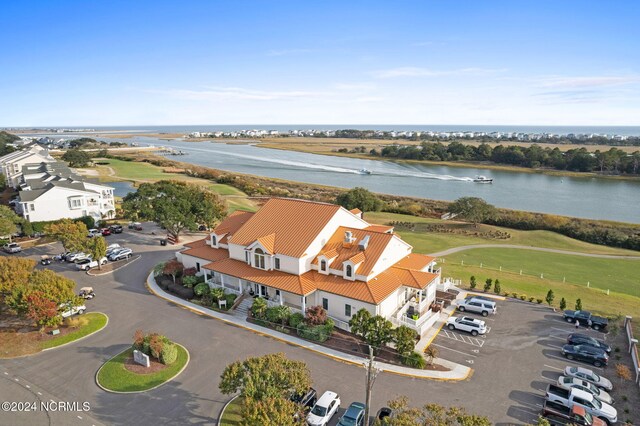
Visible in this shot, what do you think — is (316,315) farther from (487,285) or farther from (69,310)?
(69,310)

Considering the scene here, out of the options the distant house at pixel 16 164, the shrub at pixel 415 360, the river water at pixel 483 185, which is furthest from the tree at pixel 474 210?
the distant house at pixel 16 164

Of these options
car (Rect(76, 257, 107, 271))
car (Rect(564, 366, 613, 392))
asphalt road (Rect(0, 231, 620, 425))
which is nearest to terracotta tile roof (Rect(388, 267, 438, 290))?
asphalt road (Rect(0, 231, 620, 425))

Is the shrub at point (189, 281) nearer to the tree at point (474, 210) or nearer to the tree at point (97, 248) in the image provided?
the tree at point (97, 248)

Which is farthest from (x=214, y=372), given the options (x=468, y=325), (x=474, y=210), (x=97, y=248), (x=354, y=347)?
(x=474, y=210)

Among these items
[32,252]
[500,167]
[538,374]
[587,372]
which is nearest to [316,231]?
[538,374]

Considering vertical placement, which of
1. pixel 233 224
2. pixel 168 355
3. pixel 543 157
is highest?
pixel 543 157

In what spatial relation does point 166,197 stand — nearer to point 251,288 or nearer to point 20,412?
point 251,288

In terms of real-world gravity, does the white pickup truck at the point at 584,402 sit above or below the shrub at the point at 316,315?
below
